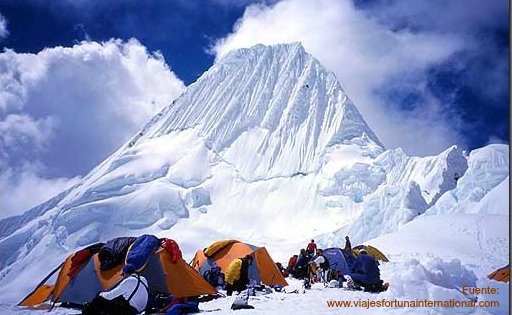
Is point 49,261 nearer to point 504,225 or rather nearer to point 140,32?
Answer: point 140,32

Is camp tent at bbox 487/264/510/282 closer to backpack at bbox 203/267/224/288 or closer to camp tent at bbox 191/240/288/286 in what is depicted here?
camp tent at bbox 191/240/288/286

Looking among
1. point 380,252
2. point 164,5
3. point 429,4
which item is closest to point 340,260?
point 380,252

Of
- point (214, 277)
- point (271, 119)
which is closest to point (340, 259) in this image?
point (214, 277)

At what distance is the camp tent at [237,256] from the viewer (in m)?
5.61

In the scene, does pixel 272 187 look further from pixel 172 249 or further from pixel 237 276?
pixel 172 249

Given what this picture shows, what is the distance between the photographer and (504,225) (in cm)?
557

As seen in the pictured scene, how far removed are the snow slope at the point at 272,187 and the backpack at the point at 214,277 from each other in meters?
0.47

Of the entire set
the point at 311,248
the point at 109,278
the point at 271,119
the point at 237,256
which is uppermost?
the point at 271,119

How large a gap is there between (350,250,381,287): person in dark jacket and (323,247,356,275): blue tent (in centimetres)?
42

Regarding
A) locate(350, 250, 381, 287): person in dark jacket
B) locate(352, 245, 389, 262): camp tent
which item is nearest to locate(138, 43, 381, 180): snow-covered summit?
locate(352, 245, 389, 262): camp tent

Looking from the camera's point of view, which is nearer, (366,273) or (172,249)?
(172,249)

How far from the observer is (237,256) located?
5.60 metres

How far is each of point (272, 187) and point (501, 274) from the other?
197 inches

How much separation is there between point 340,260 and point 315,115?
288 inches
